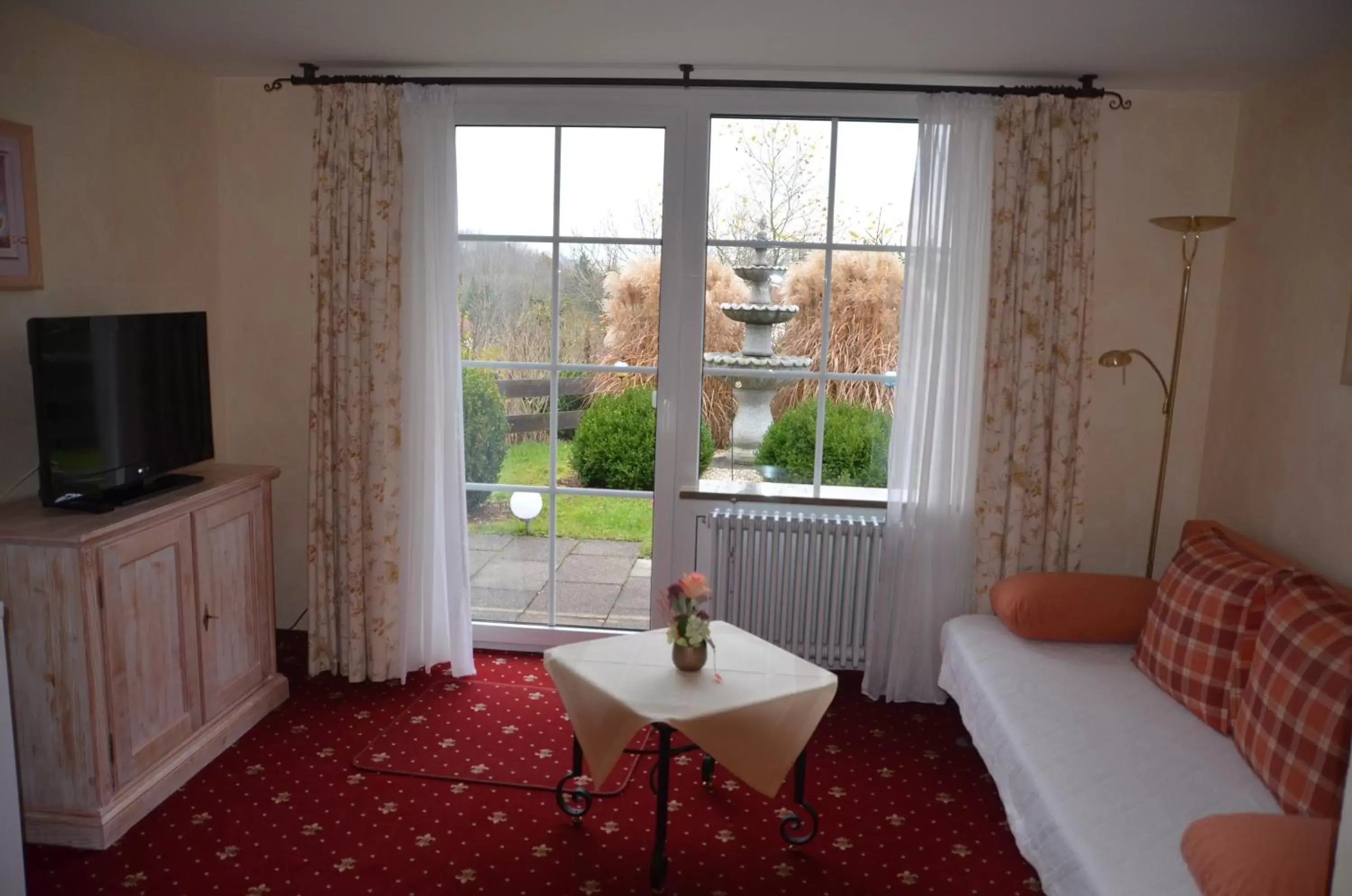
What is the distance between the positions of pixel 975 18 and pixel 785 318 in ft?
4.69

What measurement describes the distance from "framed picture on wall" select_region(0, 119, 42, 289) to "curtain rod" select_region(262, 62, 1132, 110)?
1076 millimetres

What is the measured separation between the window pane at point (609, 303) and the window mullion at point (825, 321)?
690mm

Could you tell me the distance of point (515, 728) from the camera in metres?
3.67

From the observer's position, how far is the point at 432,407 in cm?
394

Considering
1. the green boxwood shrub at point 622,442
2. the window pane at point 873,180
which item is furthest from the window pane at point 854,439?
the window pane at point 873,180

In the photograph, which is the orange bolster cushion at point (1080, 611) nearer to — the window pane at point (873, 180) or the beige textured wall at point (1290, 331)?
the beige textured wall at point (1290, 331)

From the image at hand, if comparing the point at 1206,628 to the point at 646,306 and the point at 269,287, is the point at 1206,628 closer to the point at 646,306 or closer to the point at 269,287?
the point at 646,306

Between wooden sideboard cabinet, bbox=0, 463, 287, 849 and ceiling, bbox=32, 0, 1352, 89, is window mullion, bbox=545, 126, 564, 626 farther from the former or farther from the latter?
wooden sideboard cabinet, bbox=0, 463, 287, 849

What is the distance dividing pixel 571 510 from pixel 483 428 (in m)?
0.52

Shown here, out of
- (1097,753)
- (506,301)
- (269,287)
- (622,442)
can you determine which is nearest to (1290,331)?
(1097,753)

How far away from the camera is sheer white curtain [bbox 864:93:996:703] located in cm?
370

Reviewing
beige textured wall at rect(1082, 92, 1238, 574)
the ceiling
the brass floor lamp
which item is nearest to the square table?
the brass floor lamp

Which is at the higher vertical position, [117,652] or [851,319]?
[851,319]

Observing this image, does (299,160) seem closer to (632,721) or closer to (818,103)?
(818,103)
